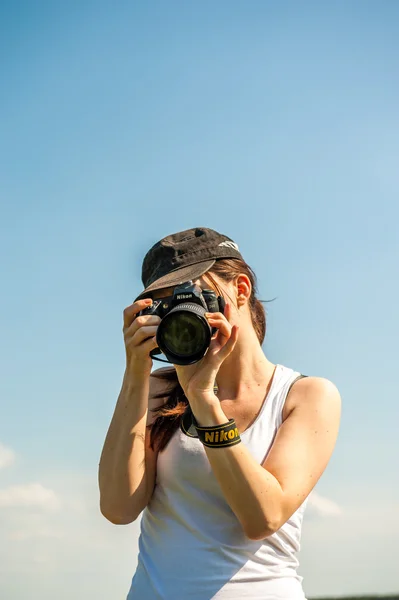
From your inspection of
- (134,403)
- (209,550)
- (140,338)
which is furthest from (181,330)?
(209,550)

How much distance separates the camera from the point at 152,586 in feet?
8.80

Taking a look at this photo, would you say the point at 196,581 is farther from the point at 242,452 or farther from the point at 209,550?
the point at 242,452

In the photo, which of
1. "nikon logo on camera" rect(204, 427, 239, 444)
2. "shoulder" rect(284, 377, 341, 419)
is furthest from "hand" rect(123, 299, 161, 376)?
"shoulder" rect(284, 377, 341, 419)

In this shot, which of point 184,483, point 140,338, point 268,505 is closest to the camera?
point 268,505

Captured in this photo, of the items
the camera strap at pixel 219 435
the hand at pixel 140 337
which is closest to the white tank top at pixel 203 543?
the camera strap at pixel 219 435

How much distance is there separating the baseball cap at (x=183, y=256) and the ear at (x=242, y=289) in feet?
0.38

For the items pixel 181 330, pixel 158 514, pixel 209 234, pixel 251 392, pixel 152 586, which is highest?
pixel 209 234

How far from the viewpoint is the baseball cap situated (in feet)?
10.1

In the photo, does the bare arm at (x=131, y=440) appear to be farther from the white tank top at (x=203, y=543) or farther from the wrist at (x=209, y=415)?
the wrist at (x=209, y=415)

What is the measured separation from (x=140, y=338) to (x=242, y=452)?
0.70 meters

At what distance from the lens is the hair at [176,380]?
3020 mm

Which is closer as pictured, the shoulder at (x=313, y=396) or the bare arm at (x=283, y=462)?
the bare arm at (x=283, y=462)

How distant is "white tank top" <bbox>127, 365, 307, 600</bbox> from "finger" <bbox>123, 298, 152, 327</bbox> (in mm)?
560

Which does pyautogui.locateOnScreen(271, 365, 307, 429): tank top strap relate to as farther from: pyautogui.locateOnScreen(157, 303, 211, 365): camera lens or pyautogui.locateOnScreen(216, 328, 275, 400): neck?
pyautogui.locateOnScreen(157, 303, 211, 365): camera lens
